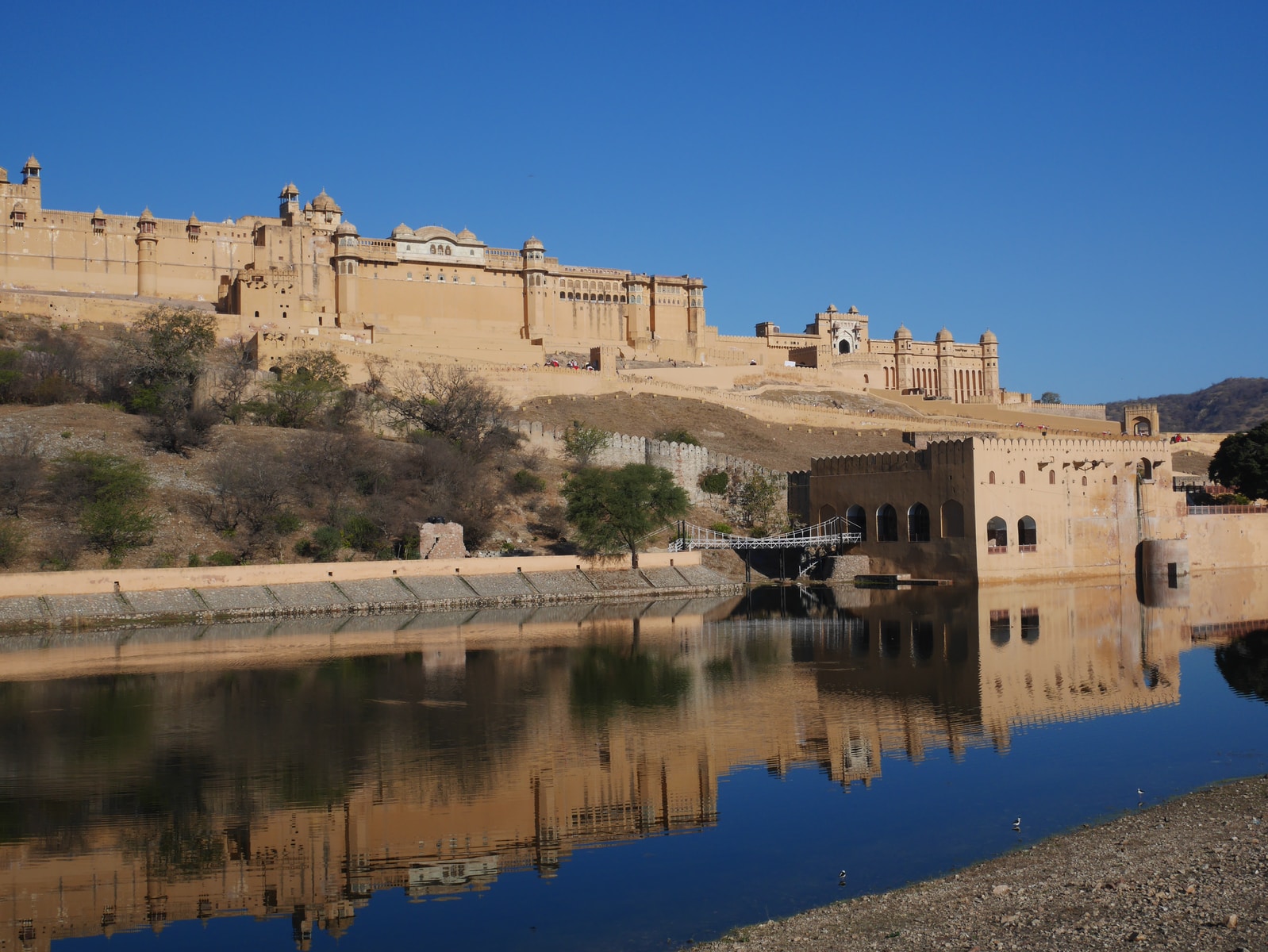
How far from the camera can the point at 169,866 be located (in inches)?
428

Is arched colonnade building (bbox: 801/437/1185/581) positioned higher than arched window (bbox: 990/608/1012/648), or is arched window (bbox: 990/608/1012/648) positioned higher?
arched colonnade building (bbox: 801/437/1185/581)

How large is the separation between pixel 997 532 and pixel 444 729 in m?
22.5

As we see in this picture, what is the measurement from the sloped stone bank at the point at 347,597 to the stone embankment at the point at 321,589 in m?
0.02

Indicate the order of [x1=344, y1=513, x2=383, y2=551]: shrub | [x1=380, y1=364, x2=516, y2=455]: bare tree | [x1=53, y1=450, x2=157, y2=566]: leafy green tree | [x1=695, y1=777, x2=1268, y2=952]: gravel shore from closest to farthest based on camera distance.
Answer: [x1=695, y1=777, x2=1268, y2=952]: gravel shore < [x1=53, y1=450, x2=157, y2=566]: leafy green tree < [x1=344, y1=513, x2=383, y2=551]: shrub < [x1=380, y1=364, x2=516, y2=455]: bare tree

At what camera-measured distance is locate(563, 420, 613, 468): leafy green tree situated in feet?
139

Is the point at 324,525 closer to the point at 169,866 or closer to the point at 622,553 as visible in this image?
the point at 622,553

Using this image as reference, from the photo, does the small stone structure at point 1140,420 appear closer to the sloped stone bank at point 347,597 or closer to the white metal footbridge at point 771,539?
the white metal footbridge at point 771,539

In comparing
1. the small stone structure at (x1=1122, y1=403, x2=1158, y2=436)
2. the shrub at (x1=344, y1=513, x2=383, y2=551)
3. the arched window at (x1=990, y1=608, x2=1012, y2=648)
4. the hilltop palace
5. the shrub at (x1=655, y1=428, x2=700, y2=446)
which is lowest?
the arched window at (x1=990, y1=608, x2=1012, y2=648)

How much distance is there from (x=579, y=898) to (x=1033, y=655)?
14.2 m

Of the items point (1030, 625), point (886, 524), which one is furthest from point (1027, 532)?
point (1030, 625)

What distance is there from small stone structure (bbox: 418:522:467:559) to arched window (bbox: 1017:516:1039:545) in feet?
50.1

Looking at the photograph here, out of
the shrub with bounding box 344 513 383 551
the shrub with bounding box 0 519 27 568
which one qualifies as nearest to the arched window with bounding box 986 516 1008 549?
the shrub with bounding box 344 513 383 551

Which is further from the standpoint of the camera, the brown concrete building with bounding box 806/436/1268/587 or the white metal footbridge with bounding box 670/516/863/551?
the white metal footbridge with bounding box 670/516/863/551

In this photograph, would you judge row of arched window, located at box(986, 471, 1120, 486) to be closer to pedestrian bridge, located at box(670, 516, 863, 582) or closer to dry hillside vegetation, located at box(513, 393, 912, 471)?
pedestrian bridge, located at box(670, 516, 863, 582)
